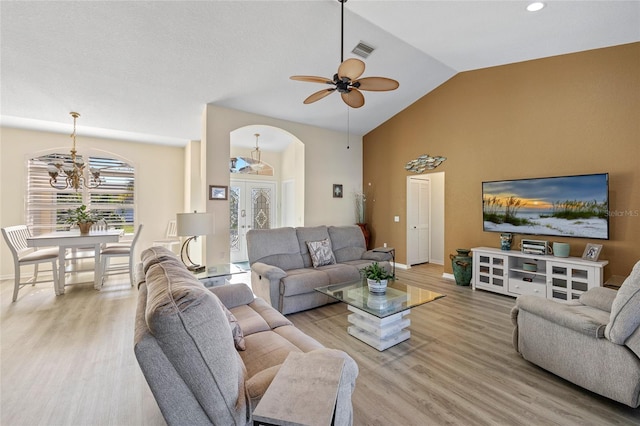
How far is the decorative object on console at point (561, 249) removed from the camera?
3633 millimetres

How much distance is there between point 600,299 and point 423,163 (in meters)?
3.68

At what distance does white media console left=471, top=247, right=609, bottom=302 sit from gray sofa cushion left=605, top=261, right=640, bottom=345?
2010 millimetres

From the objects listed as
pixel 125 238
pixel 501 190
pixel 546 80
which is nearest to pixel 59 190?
pixel 125 238

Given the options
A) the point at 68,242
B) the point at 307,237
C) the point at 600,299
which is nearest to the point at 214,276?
the point at 307,237

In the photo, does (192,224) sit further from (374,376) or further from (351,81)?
(374,376)

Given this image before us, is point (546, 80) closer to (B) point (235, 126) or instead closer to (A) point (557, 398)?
(A) point (557, 398)

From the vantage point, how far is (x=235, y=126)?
4.80 metres

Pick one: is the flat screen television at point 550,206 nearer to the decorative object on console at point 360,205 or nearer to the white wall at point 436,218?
the white wall at point 436,218

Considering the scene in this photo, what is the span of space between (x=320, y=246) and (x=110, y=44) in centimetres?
352

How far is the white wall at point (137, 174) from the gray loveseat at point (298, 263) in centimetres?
384

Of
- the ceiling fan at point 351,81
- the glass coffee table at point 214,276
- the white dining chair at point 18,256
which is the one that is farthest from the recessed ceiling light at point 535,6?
the white dining chair at point 18,256

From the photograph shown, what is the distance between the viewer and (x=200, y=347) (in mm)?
1058

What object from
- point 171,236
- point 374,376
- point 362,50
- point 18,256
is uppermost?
point 362,50

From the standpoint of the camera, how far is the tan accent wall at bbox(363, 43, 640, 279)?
11.1ft
